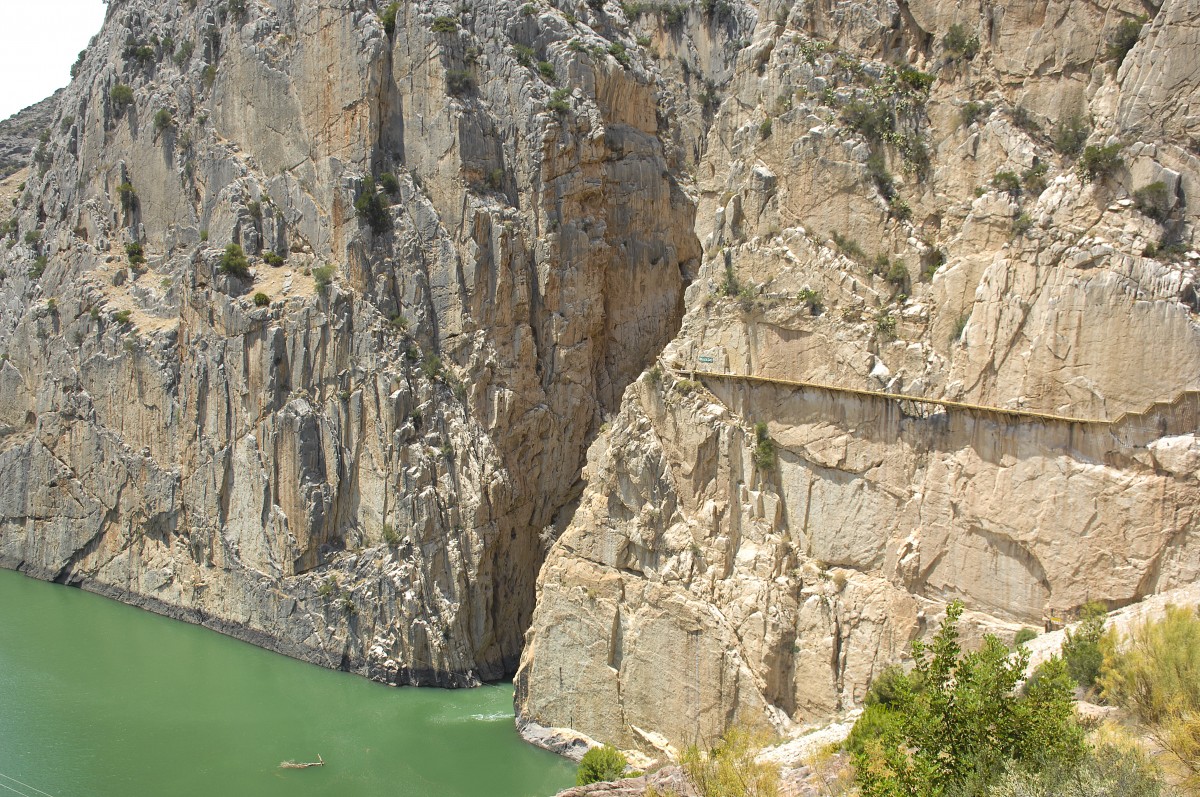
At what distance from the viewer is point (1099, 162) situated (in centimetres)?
1870

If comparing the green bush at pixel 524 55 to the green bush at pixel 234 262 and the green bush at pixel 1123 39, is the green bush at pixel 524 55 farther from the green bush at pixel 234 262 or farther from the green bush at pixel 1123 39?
the green bush at pixel 1123 39

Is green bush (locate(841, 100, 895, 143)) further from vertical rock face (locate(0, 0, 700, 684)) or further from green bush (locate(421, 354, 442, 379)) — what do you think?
green bush (locate(421, 354, 442, 379))

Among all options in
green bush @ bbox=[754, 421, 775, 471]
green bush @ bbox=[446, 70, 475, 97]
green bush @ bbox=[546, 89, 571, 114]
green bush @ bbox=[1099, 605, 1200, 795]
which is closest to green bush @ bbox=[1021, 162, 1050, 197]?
green bush @ bbox=[754, 421, 775, 471]

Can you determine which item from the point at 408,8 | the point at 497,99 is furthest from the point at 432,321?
the point at 408,8

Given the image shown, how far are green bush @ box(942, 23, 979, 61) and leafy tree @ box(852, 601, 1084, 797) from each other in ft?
47.4

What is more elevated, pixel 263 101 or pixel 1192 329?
pixel 263 101

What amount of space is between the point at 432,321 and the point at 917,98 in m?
16.5

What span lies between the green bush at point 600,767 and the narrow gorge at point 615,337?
229cm

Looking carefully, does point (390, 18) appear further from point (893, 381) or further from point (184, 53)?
point (893, 381)

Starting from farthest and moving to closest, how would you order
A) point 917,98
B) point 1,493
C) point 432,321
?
point 1,493, point 432,321, point 917,98

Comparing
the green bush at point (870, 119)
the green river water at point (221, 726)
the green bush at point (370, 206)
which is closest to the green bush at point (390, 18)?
the green bush at point (370, 206)

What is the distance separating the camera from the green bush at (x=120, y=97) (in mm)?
39094

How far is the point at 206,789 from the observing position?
2386 centimetres

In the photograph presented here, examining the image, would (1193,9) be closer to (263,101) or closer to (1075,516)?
(1075,516)
